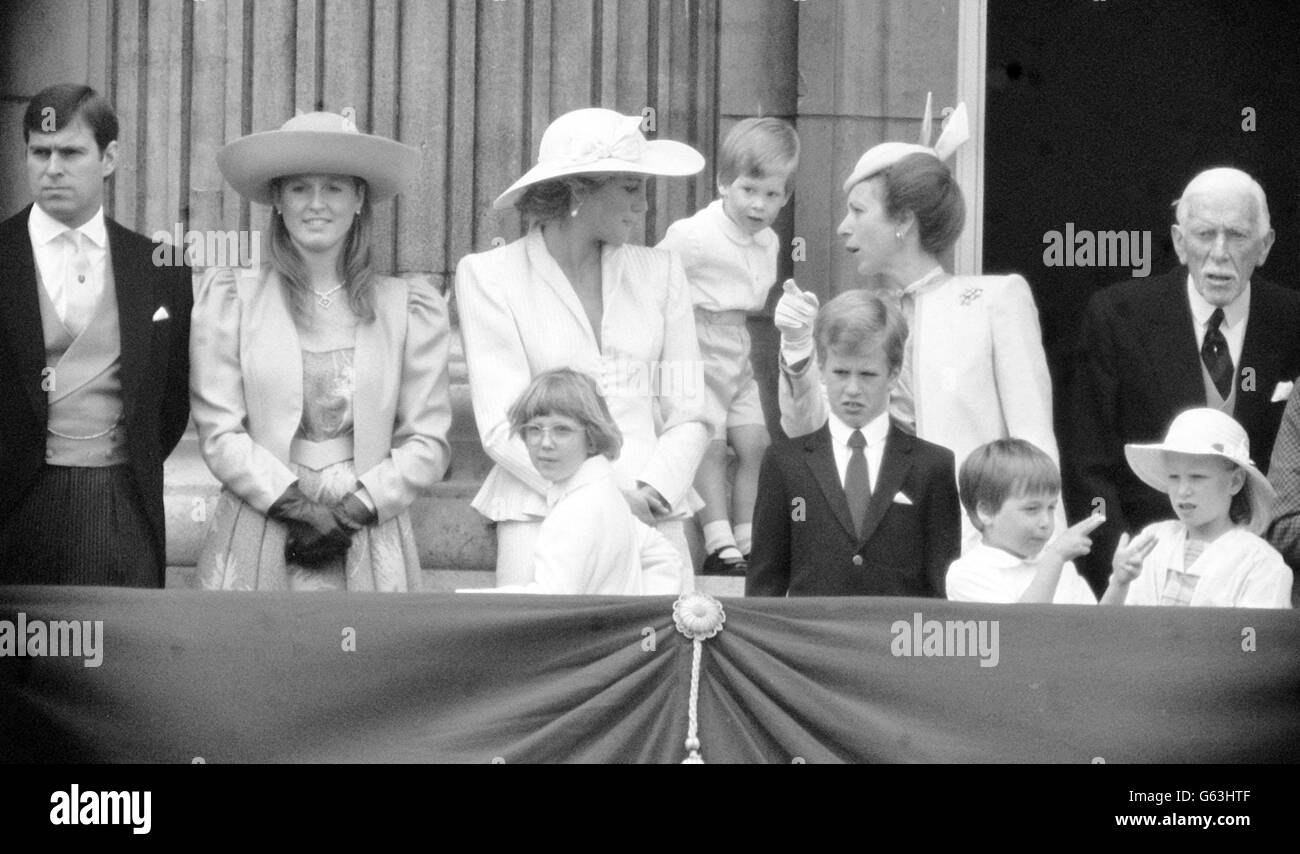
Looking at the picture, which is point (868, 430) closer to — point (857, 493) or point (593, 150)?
point (857, 493)

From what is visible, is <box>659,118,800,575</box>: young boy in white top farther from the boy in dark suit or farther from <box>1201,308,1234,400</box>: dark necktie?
<box>1201,308,1234,400</box>: dark necktie

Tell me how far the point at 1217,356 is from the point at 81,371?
3.12 meters

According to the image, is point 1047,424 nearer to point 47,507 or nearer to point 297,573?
point 297,573

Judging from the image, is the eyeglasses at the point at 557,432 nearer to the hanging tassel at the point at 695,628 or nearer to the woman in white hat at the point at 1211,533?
the hanging tassel at the point at 695,628

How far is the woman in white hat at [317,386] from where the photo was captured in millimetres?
7070

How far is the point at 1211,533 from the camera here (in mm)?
6836

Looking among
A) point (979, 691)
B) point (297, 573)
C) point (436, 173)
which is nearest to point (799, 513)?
point (979, 691)

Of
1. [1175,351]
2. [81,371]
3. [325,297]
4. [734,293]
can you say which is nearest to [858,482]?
[1175,351]

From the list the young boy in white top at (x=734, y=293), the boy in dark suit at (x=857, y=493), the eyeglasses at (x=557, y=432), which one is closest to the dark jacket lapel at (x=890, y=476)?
the boy in dark suit at (x=857, y=493)

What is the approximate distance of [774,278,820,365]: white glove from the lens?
290 inches

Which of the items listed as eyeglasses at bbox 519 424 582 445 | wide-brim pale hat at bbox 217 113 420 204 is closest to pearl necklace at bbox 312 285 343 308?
wide-brim pale hat at bbox 217 113 420 204

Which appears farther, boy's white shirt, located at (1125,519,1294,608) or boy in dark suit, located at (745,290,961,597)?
A: boy in dark suit, located at (745,290,961,597)

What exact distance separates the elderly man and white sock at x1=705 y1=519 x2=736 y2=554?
3.37 ft
